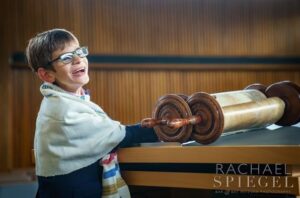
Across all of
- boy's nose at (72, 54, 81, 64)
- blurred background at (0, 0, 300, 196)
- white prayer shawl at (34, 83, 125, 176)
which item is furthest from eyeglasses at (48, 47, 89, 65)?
blurred background at (0, 0, 300, 196)

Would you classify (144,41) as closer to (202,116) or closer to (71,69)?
(71,69)

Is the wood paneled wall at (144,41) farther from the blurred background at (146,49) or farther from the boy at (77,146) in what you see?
the boy at (77,146)

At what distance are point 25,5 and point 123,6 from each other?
610mm

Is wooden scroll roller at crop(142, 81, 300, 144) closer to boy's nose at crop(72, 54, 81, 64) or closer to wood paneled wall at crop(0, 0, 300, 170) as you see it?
boy's nose at crop(72, 54, 81, 64)

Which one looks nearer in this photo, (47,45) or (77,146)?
(77,146)

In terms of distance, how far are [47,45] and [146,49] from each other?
2.01 meters

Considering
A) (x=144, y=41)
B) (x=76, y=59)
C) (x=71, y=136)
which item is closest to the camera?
(x=71, y=136)

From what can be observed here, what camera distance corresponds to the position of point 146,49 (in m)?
2.97

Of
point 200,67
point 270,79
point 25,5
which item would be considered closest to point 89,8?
point 25,5

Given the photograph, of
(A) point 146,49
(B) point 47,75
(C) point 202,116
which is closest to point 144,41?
(A) point 146,49

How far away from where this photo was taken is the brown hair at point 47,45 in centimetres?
98

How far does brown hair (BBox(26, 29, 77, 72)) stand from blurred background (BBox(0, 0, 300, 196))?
165 cm

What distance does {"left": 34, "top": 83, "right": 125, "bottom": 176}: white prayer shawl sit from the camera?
33.7 inches

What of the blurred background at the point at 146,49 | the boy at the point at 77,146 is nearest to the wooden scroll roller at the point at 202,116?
the boy at the point at 77,146
